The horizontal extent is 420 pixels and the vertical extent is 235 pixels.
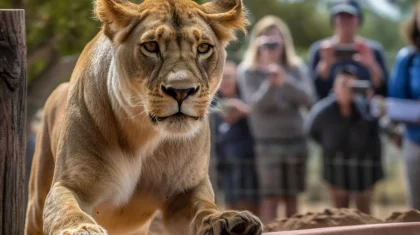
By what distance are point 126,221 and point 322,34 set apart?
21.8m

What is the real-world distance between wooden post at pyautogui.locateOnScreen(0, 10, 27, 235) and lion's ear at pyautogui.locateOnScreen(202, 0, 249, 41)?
2.82 feet

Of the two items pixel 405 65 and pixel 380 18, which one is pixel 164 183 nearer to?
pixel 405 65

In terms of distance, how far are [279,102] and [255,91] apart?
10.9 inches

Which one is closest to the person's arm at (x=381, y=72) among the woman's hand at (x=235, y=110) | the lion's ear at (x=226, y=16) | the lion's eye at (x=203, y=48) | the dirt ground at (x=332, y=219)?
the woman's hand at (x=235, y=110)

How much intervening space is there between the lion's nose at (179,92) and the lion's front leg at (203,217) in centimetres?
51

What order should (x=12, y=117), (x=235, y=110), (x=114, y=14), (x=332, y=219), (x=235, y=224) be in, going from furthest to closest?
(x=235, y=110)
(x=332, y=219)
(x=114, y=14)
(x=12, y=117)
(x=235, y=224)

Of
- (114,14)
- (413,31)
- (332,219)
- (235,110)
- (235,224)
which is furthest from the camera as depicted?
(235,110)

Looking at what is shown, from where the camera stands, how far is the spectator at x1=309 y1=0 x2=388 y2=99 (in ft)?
28.3

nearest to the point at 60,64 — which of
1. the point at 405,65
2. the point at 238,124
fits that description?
the point at 238,124

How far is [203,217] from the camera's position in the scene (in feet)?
14.9

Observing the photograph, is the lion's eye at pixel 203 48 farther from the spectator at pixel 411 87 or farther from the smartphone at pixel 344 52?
the smartphone at pixel 344 52

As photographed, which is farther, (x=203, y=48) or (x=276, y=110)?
(x=276, y=110)

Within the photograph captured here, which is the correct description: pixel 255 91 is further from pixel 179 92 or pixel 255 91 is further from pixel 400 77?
pixel 179 92

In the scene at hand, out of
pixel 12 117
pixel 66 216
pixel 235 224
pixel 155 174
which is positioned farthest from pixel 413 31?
pixel 66 216
